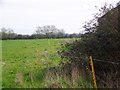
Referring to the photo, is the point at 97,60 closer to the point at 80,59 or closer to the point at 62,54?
the point at 80,59

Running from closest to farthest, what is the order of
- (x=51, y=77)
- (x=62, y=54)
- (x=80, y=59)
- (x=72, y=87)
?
(x=72, y=87) < (x=51, y=77) < (x=80, y=59) < (x=62, y=54)

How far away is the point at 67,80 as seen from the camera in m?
9.67

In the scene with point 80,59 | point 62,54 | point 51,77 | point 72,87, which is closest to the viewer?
point 72,87

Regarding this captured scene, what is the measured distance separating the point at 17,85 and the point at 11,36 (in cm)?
6256

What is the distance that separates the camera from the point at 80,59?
11.7 meters

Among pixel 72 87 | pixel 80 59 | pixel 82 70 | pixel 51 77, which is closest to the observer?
pixel 72 87

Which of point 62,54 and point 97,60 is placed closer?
point 97,60

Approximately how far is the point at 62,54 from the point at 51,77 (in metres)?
3.87

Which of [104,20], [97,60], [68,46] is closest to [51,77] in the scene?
[97,60]

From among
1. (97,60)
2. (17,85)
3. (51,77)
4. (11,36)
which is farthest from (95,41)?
(11,36)

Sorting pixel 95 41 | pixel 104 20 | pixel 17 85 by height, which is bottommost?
pixel 17 85

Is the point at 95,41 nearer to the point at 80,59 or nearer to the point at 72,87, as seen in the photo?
the point at 80,59

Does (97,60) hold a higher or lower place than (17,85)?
higher

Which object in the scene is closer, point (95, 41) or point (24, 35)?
point (95, 41)
